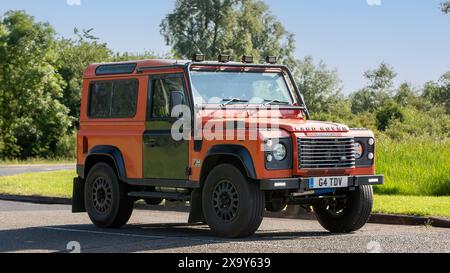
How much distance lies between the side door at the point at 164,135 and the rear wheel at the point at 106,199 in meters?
0.71

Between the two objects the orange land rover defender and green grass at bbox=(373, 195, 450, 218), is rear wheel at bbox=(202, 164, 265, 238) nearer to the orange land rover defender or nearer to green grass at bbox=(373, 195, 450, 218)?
the orange land rover defender

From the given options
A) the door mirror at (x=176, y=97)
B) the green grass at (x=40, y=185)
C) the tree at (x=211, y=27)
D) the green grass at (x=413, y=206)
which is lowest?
the green grass at (x=40, y=185)

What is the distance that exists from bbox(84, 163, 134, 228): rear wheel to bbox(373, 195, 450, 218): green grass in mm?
4512

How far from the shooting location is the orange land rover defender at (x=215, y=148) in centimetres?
1127

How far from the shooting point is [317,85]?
100 m

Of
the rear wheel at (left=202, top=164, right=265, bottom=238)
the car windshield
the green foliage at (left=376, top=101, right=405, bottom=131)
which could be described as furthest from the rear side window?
the green foliage at (left=376, top=101, right=405, bottom=131)

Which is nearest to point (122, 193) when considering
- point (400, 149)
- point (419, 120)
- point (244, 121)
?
point (244, 121)

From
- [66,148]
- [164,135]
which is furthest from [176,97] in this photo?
[66,148]

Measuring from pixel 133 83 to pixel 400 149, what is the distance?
470 inches

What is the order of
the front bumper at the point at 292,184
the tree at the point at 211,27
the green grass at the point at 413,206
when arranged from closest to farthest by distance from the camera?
the front bumper at the point at 292,184
the green grass at the point at 413,206
the tree at the point at 211,27

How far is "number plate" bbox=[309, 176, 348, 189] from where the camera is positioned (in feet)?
37.4

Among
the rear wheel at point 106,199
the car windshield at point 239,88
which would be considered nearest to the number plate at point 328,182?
the car windshield at point 239,88

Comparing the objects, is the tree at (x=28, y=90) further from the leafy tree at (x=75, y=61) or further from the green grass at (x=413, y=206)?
the green grass at (x=413, y=206)

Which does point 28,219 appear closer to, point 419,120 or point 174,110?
point 174,110
